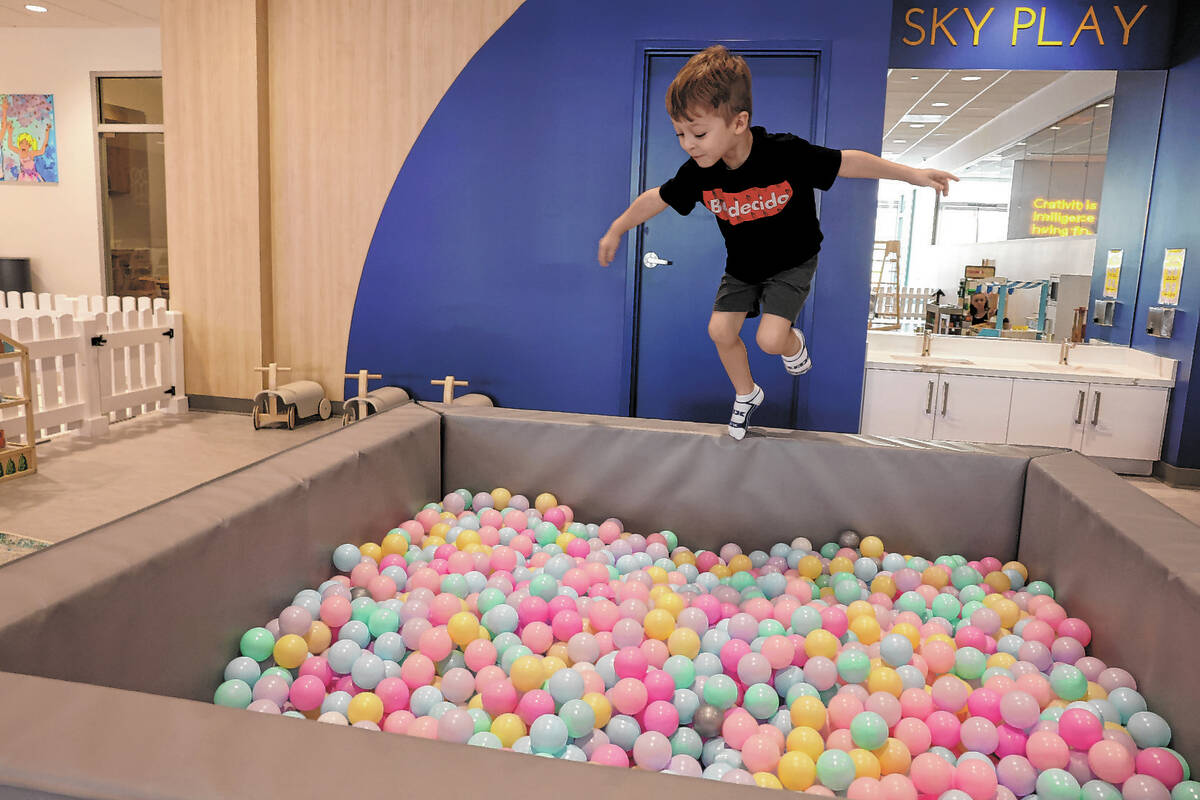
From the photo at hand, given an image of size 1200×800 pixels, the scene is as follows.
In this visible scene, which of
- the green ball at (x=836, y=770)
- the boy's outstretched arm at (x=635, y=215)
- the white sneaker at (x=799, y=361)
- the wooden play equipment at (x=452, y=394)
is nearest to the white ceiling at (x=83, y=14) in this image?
the wooden play equipment at (x=452, y=394)

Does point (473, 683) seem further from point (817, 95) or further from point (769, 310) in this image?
point (817, 95)

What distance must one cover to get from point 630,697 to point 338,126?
4272mm

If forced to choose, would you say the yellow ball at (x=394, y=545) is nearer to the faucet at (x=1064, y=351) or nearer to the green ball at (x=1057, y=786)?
the green ball at (x=1057, y=786)

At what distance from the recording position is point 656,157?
4371 millimetres

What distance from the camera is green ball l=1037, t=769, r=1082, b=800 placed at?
1300 mm

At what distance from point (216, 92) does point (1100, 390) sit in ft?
17.4

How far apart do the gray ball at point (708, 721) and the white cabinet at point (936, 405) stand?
3169 millimetres

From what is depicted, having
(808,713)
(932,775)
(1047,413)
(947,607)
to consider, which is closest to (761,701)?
(808,713)

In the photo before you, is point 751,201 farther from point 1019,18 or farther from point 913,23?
point 1019,18

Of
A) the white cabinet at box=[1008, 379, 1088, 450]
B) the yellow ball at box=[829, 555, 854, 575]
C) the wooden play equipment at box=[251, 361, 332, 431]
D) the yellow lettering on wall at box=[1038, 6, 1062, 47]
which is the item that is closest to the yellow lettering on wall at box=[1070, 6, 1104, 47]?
the yellow lettering on wall at box=[1038, 6, 1062, 47]

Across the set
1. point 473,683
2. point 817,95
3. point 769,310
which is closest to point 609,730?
point 473,683

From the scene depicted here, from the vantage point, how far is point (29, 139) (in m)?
7.22

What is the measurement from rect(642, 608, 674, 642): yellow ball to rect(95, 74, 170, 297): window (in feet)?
22.8

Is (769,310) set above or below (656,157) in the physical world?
below
